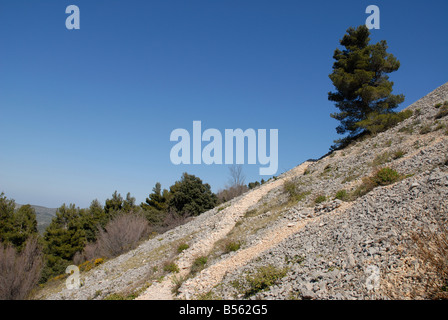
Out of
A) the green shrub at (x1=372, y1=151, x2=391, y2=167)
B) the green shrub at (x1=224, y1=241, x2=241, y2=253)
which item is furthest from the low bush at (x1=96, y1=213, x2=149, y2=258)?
the green shrub at (x1=372, y1=151, x2=391, y2=167)

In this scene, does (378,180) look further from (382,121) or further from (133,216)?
(133,216)

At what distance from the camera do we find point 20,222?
110ft

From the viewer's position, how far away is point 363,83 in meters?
A: 25.5

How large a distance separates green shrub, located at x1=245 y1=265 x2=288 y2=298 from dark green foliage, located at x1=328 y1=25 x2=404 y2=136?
70.0 feet

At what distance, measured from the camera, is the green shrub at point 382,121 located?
23.1 metres

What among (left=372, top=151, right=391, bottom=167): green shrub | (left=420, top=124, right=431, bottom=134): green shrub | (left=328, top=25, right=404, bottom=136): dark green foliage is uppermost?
(left=328, top=25, right=404, bottom=136): dark green foliage

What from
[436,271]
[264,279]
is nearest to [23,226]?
[264,279]

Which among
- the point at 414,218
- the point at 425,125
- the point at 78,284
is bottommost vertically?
the point at 78,284

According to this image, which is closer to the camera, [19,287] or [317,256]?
[317,256]

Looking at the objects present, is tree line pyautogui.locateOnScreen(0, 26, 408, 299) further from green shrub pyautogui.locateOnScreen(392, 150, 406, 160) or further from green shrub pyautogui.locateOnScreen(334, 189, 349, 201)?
green shrub pyautogui.locateOnScreen(334, 189, 349, 201)

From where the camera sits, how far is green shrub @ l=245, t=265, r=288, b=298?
7.38m

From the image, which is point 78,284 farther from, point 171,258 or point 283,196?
point 283,196
